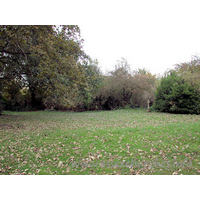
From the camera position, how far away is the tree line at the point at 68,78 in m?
9.25

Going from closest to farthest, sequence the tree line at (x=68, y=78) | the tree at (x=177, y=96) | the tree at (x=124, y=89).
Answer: the tree line at (x=68, y=78)
the tree at (x=177, y=96)
the tree at (x=124, y=89)

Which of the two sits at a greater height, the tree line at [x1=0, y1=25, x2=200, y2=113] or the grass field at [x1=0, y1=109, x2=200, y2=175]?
the tree line at [x1=0, y1=25, x2=200, y2=113]

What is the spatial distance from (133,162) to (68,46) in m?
7.32

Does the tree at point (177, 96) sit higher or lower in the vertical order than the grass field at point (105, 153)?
higher

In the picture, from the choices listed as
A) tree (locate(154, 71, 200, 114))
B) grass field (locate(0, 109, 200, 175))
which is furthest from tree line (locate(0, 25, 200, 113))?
grass field (locate(0, 109, 200, 175))

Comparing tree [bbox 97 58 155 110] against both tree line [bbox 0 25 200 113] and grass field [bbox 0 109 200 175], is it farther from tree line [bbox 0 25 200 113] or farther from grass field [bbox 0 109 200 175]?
grass field [bbox 0 109 200 175]

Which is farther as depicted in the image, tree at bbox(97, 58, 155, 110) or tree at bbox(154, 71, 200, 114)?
tree at bbox(97, 58, 155, 110)

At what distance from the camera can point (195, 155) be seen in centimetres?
508

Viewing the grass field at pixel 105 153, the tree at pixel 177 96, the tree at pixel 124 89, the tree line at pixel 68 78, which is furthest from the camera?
the tree at pixel 124 89

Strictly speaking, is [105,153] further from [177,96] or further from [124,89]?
[124,89]

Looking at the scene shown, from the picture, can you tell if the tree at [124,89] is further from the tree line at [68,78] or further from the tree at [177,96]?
the tree at [177,96]

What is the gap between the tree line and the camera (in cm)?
925

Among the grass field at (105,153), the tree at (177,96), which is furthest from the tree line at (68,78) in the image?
the grass field at (105,153)
